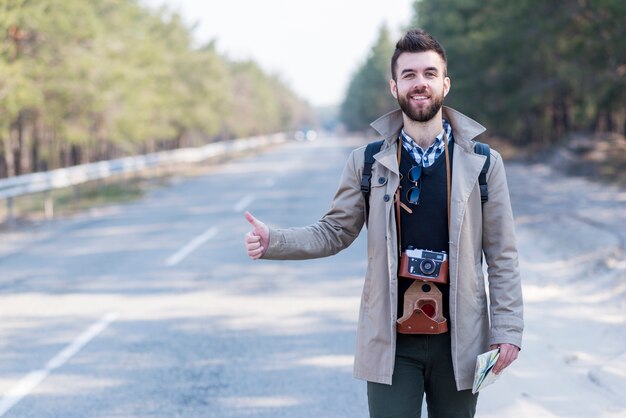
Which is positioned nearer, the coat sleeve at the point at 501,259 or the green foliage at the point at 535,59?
the coat sleeve at the point at 501,259

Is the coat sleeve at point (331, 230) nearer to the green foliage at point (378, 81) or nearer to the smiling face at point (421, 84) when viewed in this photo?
the smiling face at point (421, 84)

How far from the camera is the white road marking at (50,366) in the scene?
5.39 metres

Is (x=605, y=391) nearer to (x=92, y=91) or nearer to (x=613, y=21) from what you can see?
(x=613, y=21)

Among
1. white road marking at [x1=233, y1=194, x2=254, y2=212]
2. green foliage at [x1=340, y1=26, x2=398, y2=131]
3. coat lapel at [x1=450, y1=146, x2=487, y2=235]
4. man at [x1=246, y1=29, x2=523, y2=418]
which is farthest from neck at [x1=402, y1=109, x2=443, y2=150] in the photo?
green foliage at [x1=340, y1=26, x2=398, y2=131]

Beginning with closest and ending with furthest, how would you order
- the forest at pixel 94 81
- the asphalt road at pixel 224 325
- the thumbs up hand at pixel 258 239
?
the thumbs up hand at pixel 258 239 → the asphalt road at pixel 224 325 → the forest at pixel 94 81

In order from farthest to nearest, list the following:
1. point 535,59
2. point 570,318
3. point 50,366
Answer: point 535,59, point 570,318, point 50,366

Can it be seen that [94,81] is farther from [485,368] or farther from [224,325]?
[485,368]

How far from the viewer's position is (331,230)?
331cm

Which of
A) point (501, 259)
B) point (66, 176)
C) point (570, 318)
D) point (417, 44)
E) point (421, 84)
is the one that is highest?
point (417, 44)

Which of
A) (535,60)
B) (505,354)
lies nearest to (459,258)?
(505,354)

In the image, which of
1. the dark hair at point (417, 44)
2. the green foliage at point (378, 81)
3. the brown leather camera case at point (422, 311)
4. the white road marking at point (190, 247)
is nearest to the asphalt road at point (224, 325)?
the white road marking at point (190, 247)

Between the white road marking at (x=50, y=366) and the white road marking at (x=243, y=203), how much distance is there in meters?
10.4

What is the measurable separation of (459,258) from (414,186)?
336mm

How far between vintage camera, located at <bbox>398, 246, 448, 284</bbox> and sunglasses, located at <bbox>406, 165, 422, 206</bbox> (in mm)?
205
